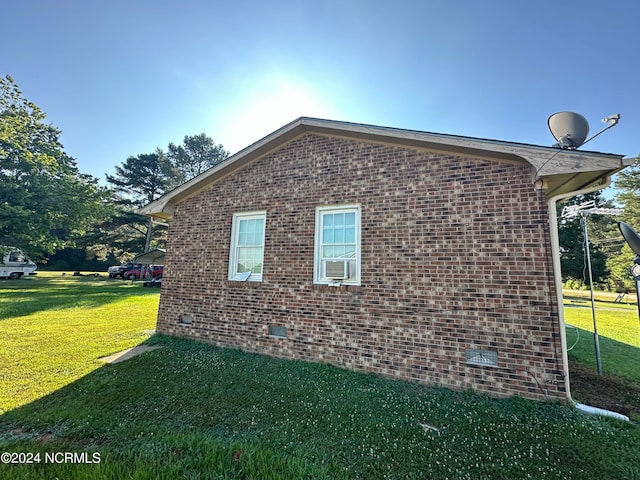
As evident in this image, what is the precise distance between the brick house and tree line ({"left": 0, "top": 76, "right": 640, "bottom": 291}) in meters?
6.19

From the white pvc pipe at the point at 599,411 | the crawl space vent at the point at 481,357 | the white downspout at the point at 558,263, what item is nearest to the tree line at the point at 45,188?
the crawl space vent at the point at 481,357

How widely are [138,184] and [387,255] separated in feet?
117

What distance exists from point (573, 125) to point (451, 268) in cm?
270

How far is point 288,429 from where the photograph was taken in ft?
10.6

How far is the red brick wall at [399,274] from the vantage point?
421 centimetres

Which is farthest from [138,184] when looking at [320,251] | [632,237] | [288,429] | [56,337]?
[632,237]

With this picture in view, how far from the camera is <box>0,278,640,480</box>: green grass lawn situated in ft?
8.54

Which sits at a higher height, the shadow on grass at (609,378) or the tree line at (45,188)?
the tree line at (45,188)

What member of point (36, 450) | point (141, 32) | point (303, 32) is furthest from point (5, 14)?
point (36, 450)

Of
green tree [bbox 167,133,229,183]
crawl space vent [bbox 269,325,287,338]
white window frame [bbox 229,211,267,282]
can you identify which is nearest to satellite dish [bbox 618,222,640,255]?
crawl space vent [bbox 269,325,287,338]

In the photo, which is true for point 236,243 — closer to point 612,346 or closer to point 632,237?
point 632,237

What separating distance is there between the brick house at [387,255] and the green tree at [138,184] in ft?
97.2

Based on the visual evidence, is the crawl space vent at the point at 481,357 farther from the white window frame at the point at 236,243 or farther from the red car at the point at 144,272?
the red car at the point at 144,272

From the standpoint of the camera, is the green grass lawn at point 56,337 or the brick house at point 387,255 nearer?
the brick house at point 387,255
